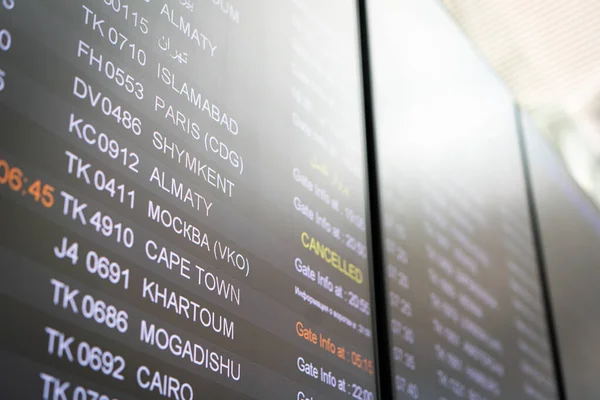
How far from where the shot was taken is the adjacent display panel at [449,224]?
1.62 meters

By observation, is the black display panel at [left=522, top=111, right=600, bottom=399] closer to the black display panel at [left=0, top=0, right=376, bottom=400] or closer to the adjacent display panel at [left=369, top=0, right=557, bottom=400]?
the adjacent display panel at [left=369, top=0, right=557, bottom=400]

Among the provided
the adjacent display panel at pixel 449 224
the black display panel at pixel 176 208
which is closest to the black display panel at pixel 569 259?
the adjacent display panel at pixel 449 224

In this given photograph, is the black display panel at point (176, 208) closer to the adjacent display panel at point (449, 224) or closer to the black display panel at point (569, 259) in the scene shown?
the adjacent display panel at point (449, 224)

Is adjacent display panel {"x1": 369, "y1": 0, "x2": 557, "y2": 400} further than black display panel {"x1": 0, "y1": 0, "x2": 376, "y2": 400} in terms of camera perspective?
Yes

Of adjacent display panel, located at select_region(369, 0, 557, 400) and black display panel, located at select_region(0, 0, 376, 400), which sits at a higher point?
adjacent display panel, located at select_region(369, 0, 557, 400)

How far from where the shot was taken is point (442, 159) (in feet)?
6.46

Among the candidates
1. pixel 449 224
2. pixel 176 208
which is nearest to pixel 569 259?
pixel 449 224

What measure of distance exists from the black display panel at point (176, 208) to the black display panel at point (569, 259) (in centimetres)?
114

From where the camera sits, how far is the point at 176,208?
107 cm

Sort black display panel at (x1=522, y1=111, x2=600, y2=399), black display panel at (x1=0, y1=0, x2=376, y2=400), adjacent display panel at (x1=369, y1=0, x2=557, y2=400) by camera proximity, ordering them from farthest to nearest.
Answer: black display panel at (x1=522, y1=111, x2=600, y2=399) → adjacent display panel at (x1=369, y1=0, x2=557, y2=400) → black display panel at (x1=0, y1=0, x2=376, y2=400)

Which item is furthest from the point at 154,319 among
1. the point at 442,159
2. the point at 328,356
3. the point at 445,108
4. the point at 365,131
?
the point at 445,108

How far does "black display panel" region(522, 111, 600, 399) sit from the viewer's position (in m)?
2.34

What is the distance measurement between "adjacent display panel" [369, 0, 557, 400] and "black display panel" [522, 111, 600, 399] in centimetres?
12

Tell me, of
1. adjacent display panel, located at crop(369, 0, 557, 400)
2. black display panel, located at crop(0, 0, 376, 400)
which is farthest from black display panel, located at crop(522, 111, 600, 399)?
black display panel, located at crop(0, 0, 376, 400)
